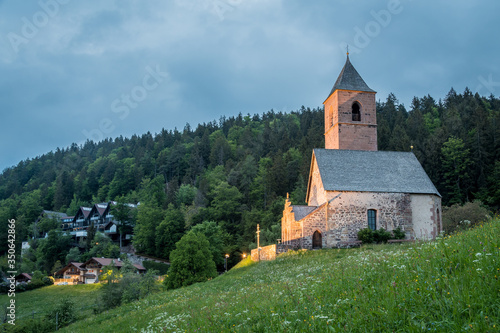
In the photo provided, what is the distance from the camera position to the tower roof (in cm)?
3934

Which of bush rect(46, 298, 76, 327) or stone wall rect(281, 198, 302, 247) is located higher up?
stone wall rect(281, 198, 302, 247)

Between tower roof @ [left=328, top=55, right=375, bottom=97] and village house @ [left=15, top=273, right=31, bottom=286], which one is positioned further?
village house @ [left=15, top=273, right=31, bottom=286]

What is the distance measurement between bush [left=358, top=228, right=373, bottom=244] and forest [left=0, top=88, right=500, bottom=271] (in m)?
11.8

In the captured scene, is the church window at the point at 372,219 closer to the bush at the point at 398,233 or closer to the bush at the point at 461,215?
the bush at the point at 398,233

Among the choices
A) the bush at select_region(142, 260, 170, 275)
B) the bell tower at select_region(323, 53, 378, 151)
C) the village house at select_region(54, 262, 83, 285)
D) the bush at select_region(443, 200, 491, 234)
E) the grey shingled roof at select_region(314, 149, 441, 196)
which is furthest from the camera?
the bush at select_region(142, 260, 170, 275)

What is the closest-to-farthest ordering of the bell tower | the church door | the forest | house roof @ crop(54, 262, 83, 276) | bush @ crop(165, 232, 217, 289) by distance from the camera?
the church door, the bell tower, bush @ crop(165, 232, 217, 289), the forest, house roof @ crop(54, 262, 83, 276)

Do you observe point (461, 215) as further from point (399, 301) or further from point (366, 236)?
point (399, 301)

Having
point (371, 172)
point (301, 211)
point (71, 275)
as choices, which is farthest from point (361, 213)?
point (71, 275)

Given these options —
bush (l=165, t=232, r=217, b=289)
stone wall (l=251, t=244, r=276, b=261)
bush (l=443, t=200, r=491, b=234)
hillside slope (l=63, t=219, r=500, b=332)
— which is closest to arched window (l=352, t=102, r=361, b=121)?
bush (l=443, t=200, r=491, b=234)

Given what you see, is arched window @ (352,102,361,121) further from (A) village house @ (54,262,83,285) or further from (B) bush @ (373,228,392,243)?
(A) village house @ (54,262,83,285)

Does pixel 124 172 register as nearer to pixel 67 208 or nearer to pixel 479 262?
pixel 67 208

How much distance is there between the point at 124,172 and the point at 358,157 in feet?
379

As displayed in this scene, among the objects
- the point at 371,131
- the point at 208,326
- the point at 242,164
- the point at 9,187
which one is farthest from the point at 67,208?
the point at 208,326

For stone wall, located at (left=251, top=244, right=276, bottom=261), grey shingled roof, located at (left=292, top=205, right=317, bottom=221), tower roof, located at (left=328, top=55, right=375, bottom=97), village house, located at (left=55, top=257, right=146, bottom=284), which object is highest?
tower roof, located at (left=328, top=55, right=375, bottom=97)
